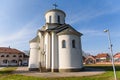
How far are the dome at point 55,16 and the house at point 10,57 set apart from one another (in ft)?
136

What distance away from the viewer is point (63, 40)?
2672 cm

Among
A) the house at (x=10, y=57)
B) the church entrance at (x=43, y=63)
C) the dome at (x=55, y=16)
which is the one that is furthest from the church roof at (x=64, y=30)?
the house at (x=10, y=57)

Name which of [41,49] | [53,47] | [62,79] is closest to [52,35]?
[53,47]

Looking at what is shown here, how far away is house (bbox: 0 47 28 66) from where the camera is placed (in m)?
66.2

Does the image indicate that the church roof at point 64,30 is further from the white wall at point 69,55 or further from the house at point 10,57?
the house at point 10,57

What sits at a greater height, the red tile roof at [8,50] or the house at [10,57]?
the red tile roof at [8,50]

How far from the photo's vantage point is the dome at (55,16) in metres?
31.8

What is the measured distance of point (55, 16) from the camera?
3186cm

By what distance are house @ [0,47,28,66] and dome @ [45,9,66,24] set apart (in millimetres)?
41324

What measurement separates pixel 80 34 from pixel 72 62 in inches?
237

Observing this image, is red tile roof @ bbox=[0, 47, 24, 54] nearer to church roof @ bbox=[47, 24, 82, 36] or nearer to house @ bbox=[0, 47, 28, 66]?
house @ bbox=[0, 47, 28, 66]

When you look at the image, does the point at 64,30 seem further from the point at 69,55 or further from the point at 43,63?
the point at 43,63

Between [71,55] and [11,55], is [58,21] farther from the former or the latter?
[11,55]

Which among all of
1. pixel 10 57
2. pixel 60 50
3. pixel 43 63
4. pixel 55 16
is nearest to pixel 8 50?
pixel 10 57
